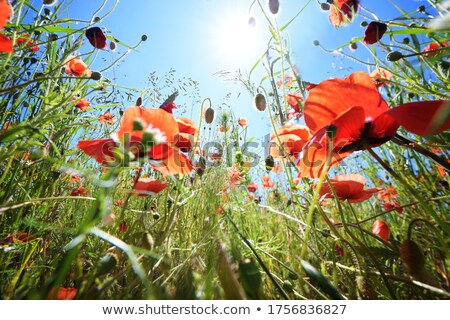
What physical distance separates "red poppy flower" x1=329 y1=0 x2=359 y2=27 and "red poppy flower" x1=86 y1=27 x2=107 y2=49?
2.61ft

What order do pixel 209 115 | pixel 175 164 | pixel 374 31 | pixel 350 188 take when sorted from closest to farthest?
pixel 175 164 < pixel 350 188 < pixel 374 31 < pixel 209 115

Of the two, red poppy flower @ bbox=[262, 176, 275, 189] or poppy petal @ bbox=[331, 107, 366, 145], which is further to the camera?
red poppy flower @ bbox=[262, 176, 275, 189]

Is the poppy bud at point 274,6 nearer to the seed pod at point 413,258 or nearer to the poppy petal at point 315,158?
the poppy petal at point 315,158

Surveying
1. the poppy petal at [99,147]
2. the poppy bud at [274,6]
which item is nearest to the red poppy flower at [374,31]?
the poppy bud at [274,6]

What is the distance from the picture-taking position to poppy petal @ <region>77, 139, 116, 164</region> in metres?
0.56

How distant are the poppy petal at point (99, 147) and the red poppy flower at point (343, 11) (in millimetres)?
852

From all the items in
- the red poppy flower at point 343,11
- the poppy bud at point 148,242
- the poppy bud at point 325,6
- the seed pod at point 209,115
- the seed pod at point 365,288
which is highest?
the poppy bud at point 325,6

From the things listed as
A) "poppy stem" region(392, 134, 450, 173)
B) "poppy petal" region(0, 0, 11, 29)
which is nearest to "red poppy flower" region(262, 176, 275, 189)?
"poppy stem" region(392, 134, 450, 173)

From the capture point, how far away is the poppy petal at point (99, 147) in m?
0.56

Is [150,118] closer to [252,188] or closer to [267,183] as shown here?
[252,188]

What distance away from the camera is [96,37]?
1.00 m

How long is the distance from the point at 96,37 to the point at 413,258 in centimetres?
106

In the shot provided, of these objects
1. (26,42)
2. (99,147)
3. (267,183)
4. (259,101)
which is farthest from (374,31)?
(267,183)

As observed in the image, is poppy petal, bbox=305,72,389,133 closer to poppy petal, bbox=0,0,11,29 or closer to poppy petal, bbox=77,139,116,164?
poppy petal, bbox=77,139,116,164
